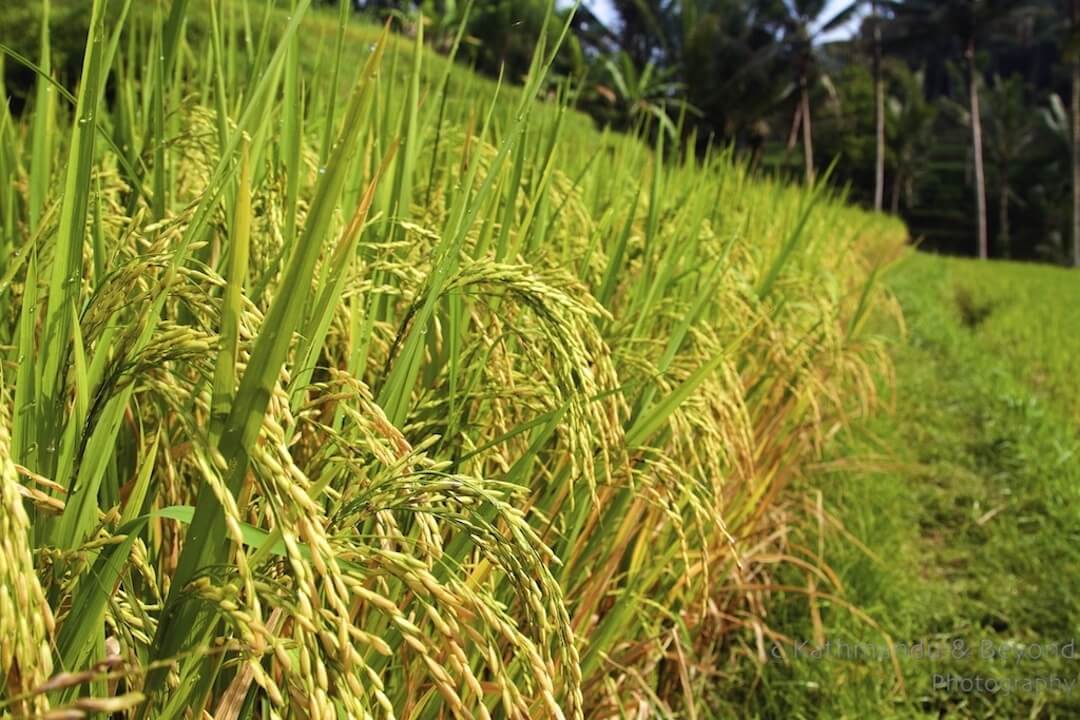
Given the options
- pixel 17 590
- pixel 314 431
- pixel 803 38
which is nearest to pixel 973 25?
pixel 803 38

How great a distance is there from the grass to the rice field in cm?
27

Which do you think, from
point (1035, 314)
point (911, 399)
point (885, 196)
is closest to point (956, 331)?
point (1035, 314)

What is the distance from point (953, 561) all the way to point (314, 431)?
246cm

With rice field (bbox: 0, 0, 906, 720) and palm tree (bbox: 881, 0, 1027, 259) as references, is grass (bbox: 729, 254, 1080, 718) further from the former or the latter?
palm tree (bbox: 881, 0, 1027, 259)

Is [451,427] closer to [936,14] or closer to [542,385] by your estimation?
[542,385]

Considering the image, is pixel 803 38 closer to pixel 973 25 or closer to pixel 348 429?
pixel 973 25

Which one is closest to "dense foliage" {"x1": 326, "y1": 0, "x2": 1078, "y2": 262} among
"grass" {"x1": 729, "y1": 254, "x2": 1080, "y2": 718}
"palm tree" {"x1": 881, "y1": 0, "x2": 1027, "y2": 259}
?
"palm tree" {"x1": 881, "y1": 0, "x2": 1027, "y2": 259}

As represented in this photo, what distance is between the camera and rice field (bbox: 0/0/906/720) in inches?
21.2

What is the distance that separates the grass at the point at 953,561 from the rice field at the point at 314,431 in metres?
0.27

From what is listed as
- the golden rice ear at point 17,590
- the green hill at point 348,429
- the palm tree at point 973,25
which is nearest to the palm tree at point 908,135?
the palm tree at point 973,25

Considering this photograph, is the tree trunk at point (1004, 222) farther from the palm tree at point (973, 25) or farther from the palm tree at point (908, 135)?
the palm tree at point (973, 25)

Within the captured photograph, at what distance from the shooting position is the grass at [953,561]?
194 cm

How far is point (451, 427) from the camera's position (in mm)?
962

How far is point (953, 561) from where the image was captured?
272cm
